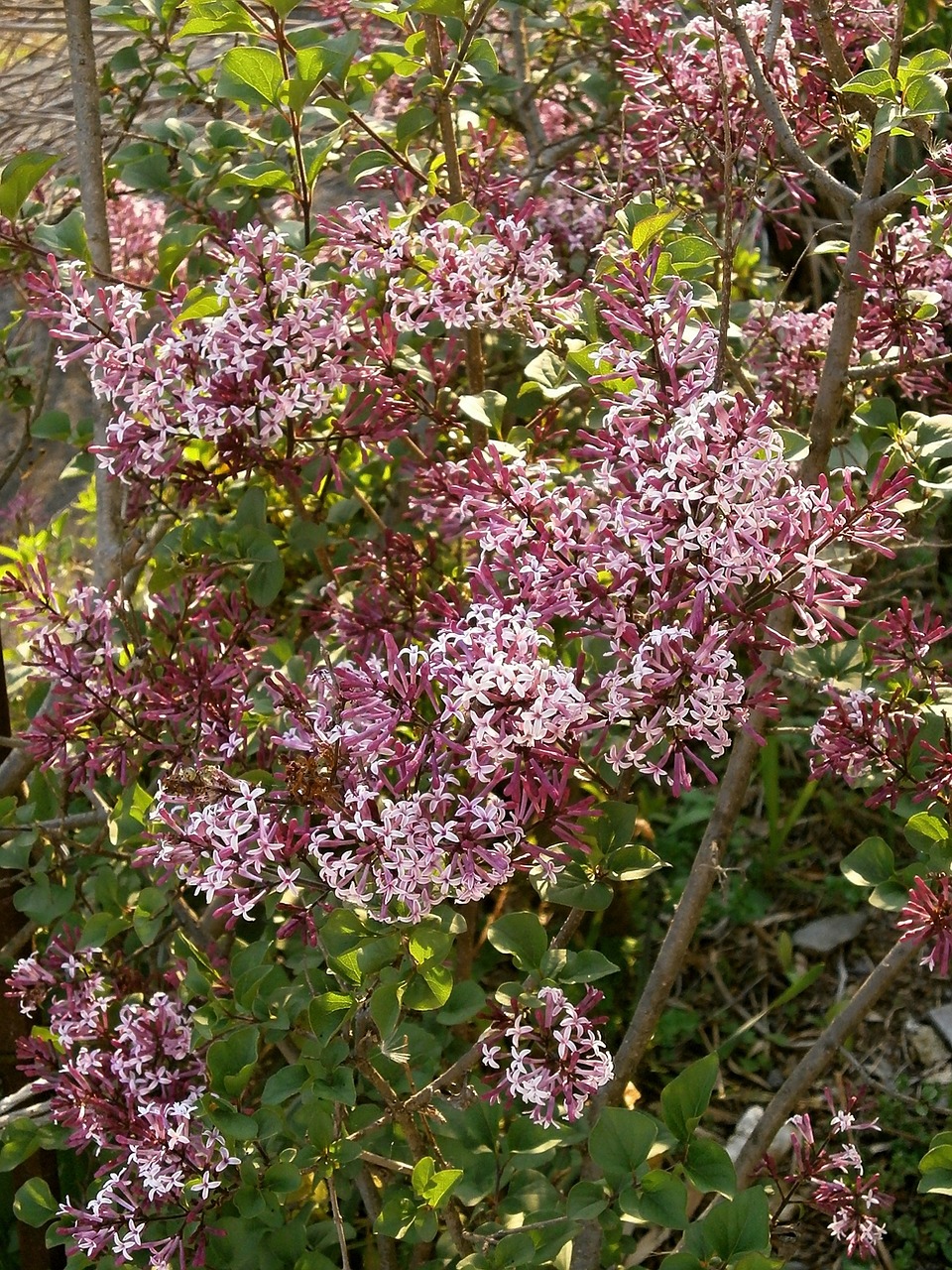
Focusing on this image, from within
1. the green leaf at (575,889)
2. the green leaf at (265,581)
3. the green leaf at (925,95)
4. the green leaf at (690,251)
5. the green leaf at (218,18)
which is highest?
the green leaf at (218,18)

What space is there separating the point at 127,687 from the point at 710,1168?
82 cm

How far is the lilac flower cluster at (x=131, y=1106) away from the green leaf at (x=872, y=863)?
0.73 metres

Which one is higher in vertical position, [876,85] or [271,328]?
[876,85]

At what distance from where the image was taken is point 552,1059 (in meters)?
1.21

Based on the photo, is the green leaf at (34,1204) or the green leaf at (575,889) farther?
the green leaf at (34,1204)

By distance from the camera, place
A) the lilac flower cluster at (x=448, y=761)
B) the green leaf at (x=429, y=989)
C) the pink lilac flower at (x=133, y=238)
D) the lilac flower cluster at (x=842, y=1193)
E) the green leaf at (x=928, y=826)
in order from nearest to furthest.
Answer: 1. the lilac flower cluster at (x=448, y=761)
2. the green leaf at (x=429, y=989)
3. the green leaf at (x=928, y=826)
4. the lilac flower cluster at (x=842, y=1193)
5. the pink lilac flower at (x=133, y=238)

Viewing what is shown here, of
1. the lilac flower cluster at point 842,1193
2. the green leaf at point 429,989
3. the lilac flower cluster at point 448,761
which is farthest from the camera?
the lilac flower cluster at point 842,1193

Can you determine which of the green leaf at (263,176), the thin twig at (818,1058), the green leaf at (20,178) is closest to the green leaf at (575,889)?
the thin twig at (818,1058)

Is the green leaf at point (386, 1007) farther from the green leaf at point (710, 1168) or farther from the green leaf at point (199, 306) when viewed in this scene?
the green leaf at point (199, 306)

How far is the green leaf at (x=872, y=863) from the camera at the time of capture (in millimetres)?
1413

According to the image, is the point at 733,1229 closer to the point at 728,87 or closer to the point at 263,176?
the point at 263,176

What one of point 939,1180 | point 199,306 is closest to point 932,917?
point 939,1180

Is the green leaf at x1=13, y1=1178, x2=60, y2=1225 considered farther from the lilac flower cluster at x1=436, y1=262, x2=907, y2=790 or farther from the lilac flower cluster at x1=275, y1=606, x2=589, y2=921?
the lilac flower cluster at x1=436, y1=262, x2=907, y2=790

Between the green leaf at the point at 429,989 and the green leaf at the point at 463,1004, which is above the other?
the green leaf at the point at 429,989
